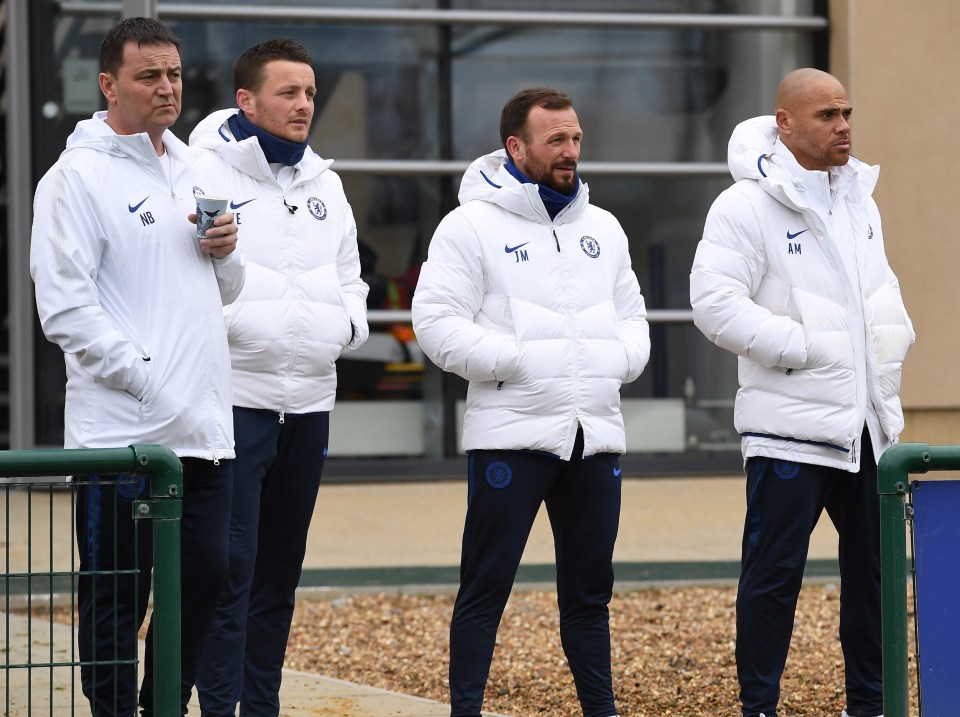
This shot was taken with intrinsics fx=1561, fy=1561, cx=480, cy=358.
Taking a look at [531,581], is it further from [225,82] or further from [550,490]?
[225,82]

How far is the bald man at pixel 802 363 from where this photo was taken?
501 centimetres

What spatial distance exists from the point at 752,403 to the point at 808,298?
1.28ft

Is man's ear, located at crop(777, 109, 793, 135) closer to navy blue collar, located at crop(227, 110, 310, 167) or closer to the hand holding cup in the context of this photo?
navy blue collar, located at crop(227, 110, 310, 167)

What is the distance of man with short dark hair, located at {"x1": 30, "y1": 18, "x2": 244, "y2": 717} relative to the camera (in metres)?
4.08

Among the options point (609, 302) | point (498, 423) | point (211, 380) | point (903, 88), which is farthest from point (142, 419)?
point (903, 88)

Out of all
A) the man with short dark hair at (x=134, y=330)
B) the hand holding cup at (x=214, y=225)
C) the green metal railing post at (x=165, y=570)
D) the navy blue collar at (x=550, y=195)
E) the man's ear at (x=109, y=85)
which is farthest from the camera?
the navy blue collar at (x=550, y=195)

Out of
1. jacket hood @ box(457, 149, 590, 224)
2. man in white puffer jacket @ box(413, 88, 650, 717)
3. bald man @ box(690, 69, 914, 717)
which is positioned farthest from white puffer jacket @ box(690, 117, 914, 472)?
jacket hood @ box(457, 149, 590, 224)

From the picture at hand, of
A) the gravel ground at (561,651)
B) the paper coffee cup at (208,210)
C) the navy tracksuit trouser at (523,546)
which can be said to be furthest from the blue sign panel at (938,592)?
the paper coffee cup at (208,210)

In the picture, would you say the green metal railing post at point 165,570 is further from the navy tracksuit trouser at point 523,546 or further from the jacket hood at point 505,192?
the jacket hood at point 505,192

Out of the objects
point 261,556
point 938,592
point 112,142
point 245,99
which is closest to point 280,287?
point 245,99

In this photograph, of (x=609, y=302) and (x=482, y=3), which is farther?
(x=482, y=3)

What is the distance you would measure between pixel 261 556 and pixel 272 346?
0.70 meters

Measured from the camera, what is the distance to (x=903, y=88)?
1180 cm

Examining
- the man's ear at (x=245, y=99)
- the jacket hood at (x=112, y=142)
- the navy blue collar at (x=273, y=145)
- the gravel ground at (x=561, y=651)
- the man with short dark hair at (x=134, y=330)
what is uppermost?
the man's ear at (x=245, y=99)
